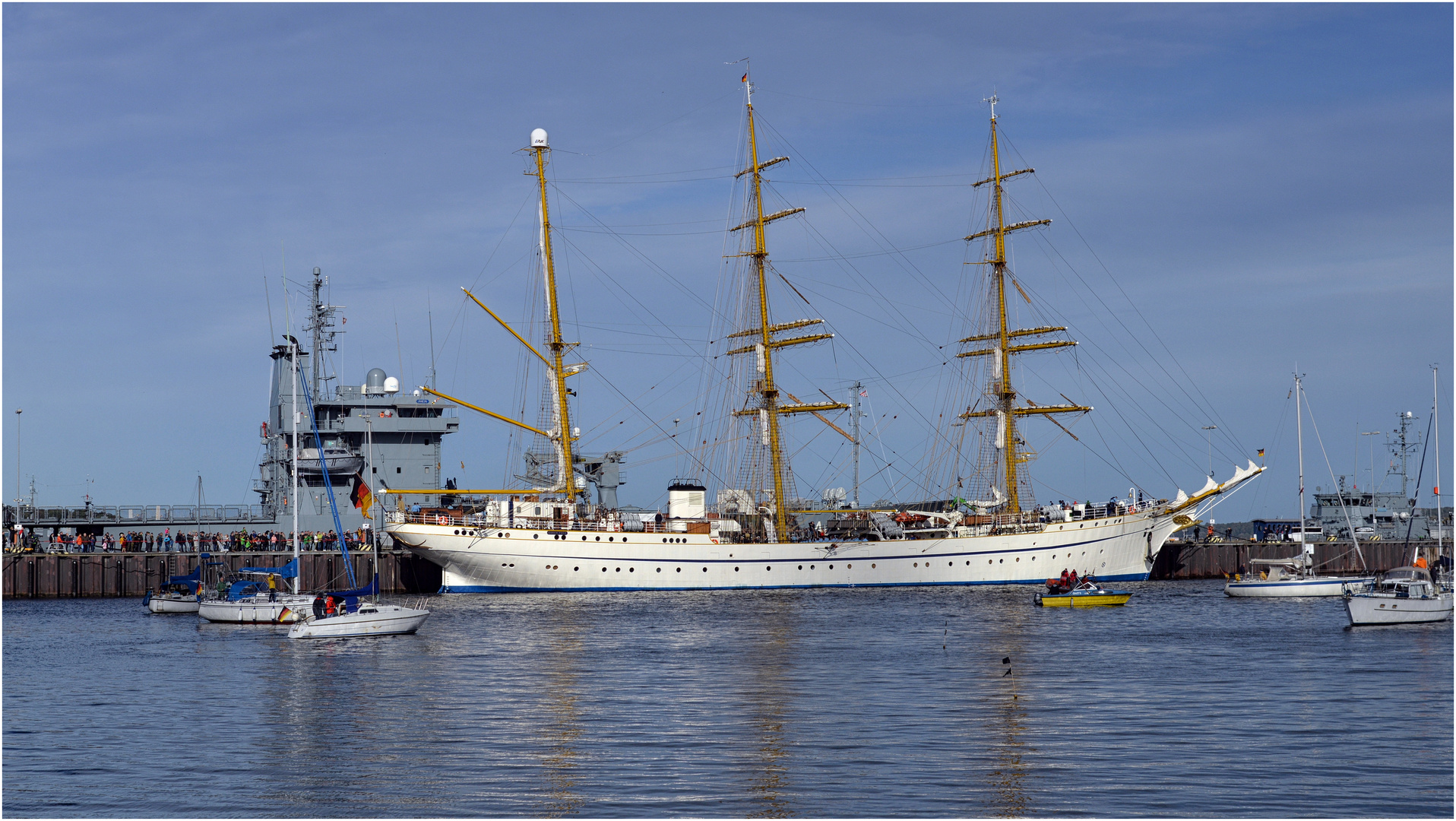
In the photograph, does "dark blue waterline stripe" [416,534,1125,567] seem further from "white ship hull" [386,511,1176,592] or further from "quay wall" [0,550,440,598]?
"quay wall" [0,550,440,598]

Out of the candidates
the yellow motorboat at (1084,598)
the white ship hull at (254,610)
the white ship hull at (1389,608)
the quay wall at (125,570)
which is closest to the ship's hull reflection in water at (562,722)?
the white ship hull at (254,610)

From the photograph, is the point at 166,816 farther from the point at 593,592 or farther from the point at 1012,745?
the point at 593,592

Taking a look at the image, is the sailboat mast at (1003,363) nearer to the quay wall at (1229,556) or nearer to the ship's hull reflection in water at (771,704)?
the quay wall at (1229,556)

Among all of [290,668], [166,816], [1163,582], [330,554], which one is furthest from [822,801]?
[1163,582]

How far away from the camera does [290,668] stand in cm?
4041

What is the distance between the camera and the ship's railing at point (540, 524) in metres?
77.2

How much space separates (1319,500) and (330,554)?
88.2 meters

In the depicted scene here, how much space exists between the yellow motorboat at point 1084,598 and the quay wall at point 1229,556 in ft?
102

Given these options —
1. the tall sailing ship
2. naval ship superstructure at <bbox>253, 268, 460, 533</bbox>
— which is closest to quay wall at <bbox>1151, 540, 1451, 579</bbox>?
the tall sailing ship

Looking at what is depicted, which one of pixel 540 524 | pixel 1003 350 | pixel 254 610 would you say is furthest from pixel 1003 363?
pixel 254 610

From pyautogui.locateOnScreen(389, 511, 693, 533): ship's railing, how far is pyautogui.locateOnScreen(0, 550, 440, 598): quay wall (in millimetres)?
4449

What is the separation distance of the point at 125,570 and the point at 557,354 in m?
27.3

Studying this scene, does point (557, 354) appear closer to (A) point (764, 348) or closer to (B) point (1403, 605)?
(A) point (764, 348)

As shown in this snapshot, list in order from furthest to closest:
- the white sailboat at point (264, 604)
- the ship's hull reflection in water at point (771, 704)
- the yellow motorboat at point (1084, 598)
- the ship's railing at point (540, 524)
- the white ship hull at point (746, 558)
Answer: the white ship hull at point (746, 558) → the ship's railing at point (540, 524) → the yellow motorboat at point (1084, 598) → the white sailboat at point (264, 604) → the ship's hull reflection in water at point (771, 704)
